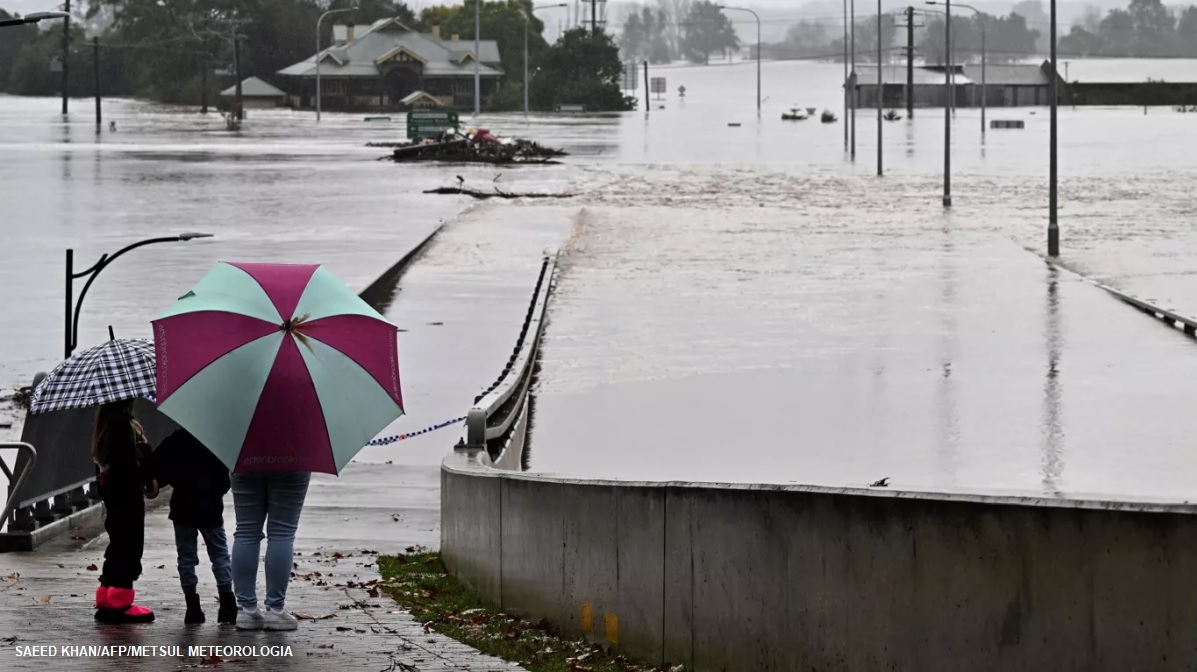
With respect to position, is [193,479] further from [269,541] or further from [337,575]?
[337,575]

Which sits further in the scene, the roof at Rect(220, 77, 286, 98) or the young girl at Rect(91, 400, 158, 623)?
the roof at Rect(220, 77, 286, 98)

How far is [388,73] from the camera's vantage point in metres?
176

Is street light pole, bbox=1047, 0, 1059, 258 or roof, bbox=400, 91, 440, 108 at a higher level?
roof, bbox=400, 91, 440, 108

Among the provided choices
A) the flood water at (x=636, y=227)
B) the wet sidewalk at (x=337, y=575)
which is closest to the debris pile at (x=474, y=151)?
the flood water at (x=636, y=227)

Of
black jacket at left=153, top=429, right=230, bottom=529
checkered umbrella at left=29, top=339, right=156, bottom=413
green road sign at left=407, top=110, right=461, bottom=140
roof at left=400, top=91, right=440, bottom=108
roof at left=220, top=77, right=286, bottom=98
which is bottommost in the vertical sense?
black jacket at left=153, top=429, right=230, bottom=529

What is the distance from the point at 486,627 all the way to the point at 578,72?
607 feet

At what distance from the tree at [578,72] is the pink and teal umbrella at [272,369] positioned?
18042 centimetres

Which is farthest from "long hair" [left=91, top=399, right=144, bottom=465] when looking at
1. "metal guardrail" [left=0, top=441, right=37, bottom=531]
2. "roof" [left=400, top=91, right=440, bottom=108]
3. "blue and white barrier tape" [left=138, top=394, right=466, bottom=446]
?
"roof" [left=400, top=91, right=440, bottom=108]

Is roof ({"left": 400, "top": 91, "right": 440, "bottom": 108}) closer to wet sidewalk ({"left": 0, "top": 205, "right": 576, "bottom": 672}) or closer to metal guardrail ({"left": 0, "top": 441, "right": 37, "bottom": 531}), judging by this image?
wet sidewalk ({"left": 0, "top": 205, "right": 576, "bottom": 672})

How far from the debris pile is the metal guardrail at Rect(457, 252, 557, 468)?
5011 centimetres

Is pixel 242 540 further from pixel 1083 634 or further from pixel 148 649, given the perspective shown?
pixel 1083 634

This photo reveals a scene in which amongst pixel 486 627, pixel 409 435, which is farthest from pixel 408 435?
pixel 486 627

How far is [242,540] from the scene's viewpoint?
9250 millimetres

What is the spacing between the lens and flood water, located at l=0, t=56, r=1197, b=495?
26609 mm
